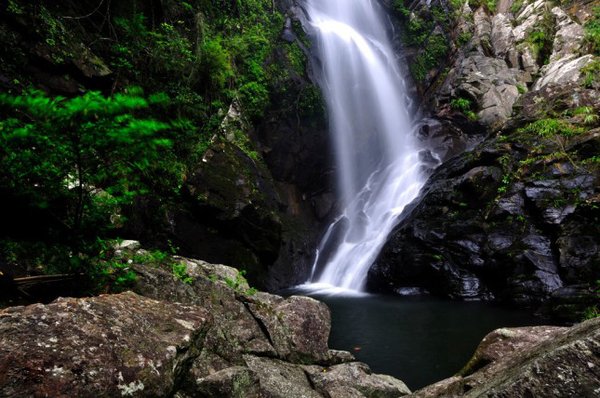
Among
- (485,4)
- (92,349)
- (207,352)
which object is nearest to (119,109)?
(92,349)

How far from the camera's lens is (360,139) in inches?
823

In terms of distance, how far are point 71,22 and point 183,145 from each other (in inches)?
161

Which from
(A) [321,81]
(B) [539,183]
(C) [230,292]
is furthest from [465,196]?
(C) [230,292]

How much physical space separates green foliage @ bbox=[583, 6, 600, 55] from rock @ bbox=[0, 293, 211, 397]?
2186 cm

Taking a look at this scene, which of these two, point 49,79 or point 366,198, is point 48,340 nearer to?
point 49,79

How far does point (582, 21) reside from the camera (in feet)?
65.8

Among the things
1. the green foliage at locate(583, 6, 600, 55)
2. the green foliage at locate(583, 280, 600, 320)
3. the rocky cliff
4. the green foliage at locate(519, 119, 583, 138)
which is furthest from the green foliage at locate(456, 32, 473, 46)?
the green foliage at locate(583, 280, 600, 320)

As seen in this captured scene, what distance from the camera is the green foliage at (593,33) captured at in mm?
17047

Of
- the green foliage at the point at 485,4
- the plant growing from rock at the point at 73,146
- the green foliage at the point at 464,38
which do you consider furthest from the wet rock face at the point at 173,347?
the green foliage at the point at 485,4

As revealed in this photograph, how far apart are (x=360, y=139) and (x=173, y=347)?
19.3 m

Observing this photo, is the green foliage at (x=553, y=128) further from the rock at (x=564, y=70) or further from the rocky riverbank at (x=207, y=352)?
the rocky riverbank at (x=207, y=352)

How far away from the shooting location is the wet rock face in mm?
2064

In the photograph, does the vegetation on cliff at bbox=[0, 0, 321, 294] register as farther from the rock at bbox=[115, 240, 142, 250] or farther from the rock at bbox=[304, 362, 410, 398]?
the rock at bbox=[304, 362, 410, 398]

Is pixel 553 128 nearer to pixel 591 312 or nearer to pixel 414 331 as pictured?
pixel 591 312
